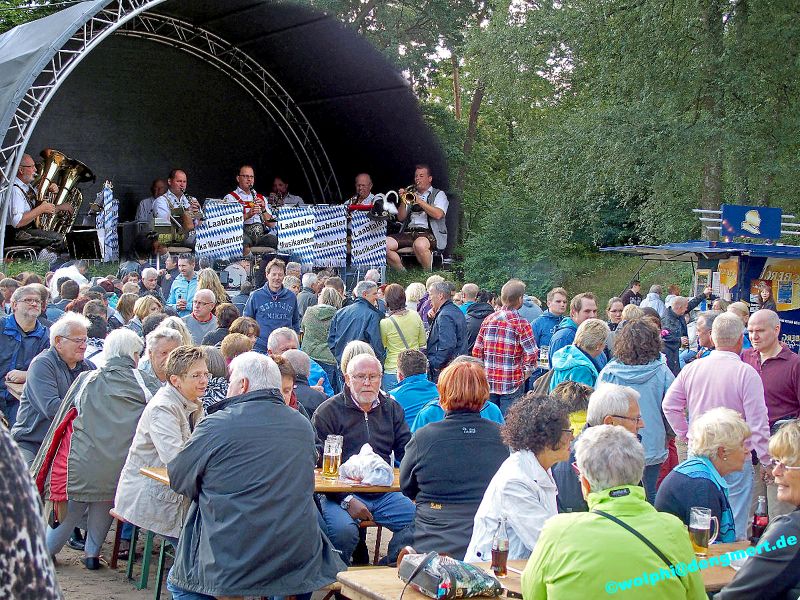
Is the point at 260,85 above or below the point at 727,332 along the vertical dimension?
above

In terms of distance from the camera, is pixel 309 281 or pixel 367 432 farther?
pixel 309 281

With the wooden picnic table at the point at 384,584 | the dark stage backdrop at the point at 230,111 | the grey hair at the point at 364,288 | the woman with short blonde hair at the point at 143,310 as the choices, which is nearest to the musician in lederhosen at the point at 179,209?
the dark stage backdrop at the point at 230,111

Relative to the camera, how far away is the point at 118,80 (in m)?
20.0

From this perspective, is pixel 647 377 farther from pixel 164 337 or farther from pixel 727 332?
pixel 164 337

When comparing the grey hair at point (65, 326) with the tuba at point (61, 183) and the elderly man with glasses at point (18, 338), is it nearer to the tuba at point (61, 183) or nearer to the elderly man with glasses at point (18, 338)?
the elderly man with glasses at point (18, 338)

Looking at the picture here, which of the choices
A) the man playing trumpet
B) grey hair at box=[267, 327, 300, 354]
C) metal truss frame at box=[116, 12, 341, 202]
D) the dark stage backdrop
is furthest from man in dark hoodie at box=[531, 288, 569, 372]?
metal truss frame at box=[116, 12, 341, 202]

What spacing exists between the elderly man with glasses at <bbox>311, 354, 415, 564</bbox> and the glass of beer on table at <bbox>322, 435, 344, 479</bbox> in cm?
22

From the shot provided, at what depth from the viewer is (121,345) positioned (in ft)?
18.8

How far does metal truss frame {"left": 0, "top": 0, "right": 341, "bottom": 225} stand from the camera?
48.6 feet

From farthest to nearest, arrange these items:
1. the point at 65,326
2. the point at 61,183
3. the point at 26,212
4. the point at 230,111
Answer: the point at 230,111 → the point at 61,183 → the point at 26,212 → the point at 65,326

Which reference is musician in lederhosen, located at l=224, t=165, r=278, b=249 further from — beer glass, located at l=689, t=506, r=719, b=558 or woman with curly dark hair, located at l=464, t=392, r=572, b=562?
beer glass, located at l=689, t=506, r=719, b=558

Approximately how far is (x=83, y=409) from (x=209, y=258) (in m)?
10.6

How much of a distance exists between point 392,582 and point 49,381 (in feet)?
10.9

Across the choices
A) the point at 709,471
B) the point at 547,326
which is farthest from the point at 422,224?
the point at 709,471
